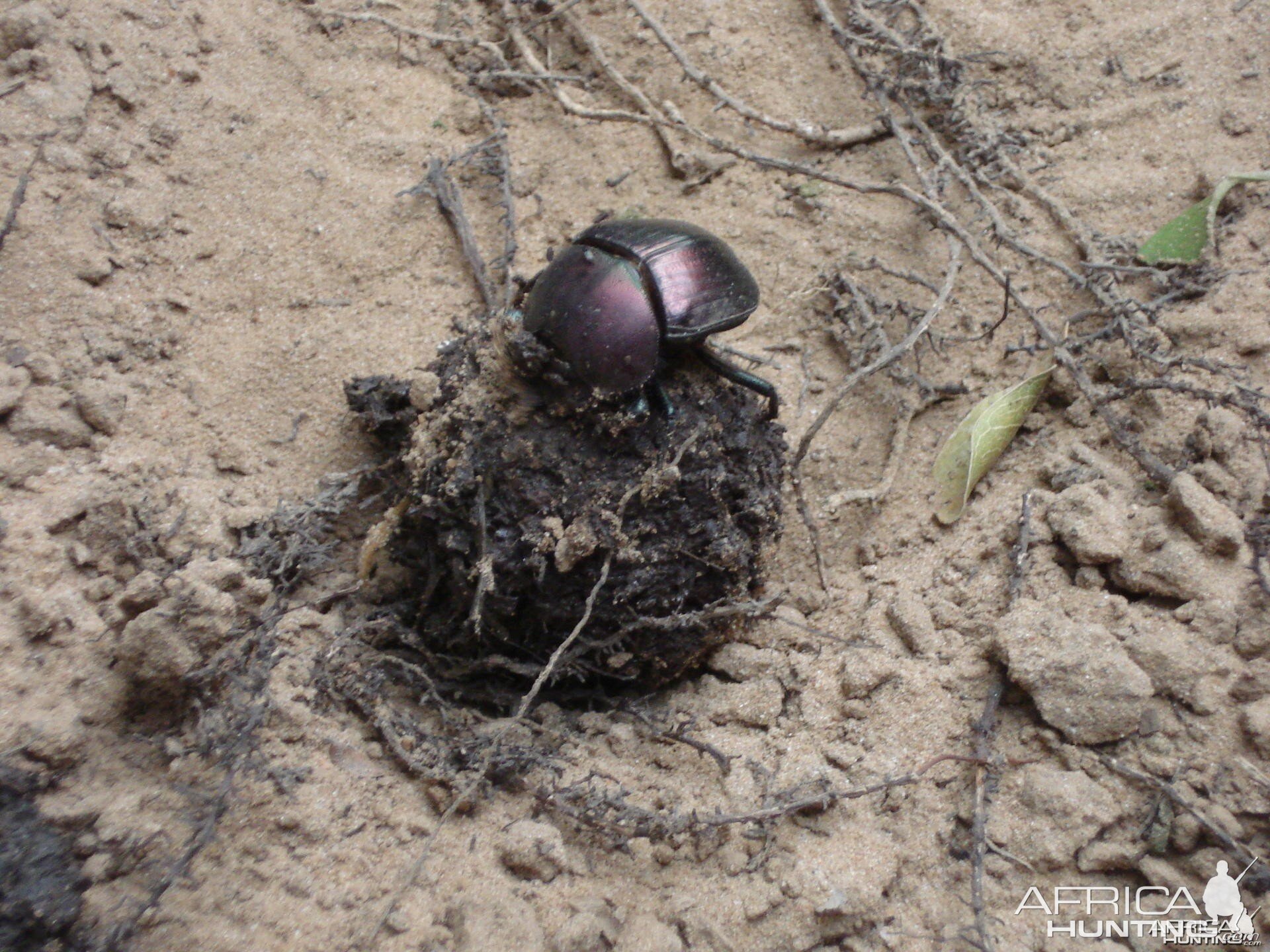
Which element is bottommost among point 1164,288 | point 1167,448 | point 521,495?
point 1167,448

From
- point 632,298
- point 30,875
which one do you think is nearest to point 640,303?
point 632,298

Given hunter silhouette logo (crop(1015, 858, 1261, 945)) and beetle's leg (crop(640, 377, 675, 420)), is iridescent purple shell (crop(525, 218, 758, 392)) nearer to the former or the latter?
beetle's leg (crop(640, 377, 675, 420))

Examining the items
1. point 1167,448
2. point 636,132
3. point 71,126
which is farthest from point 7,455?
point 1167,448

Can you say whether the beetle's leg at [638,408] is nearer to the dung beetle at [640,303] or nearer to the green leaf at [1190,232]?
the dung beetle at [640,303]

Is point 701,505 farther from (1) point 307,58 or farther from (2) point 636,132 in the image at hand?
(1) point 307,58

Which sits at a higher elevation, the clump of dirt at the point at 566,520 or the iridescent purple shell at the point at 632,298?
the iridescent purple shell at the point at 632,298

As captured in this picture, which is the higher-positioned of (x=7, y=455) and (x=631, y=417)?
(x=7, y=455)

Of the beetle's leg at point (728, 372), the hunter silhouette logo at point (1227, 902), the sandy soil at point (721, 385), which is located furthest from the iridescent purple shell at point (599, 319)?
the hunter silhouette logo at point (1227, 902)

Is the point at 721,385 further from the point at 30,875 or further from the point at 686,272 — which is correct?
the point at 30,875
